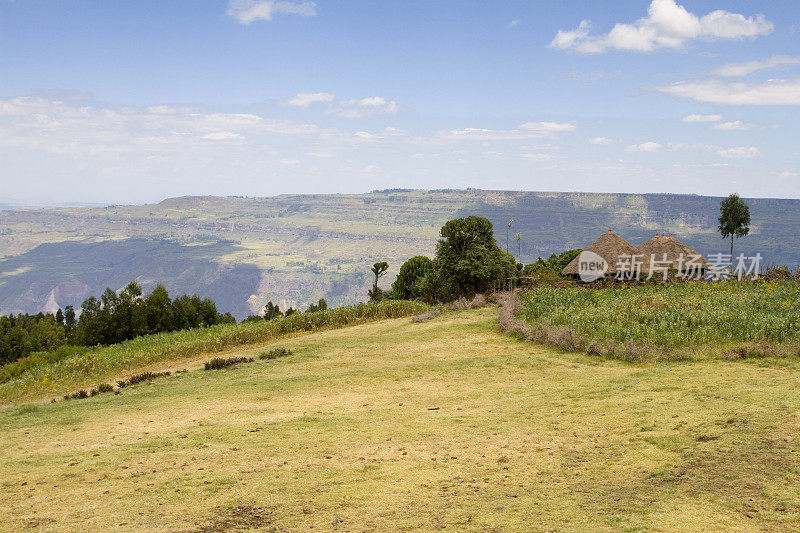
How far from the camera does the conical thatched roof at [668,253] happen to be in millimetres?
46750

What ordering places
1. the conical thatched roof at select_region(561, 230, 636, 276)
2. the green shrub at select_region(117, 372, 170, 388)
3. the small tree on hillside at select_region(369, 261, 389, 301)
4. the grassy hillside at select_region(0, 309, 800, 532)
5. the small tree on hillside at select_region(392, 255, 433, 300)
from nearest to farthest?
the grassy hillside at select_region(0, 309, 800, 532) → the green shrub at select_region(117, 372, 170, 388) → the conical thatched roof at select_region(561, 230, 636, 276) → the small tree on hillside at select_region(369, 261, 389, 301) → the small tree on hillside at select_region(392, 255, 433, 300)

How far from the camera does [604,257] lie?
50.5m

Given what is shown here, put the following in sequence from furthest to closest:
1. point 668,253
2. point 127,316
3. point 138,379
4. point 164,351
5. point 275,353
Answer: point 127,316 → point 668,253 → point 164,351 → point 275,353 → point 138,379

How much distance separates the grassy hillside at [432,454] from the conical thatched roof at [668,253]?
34.5m

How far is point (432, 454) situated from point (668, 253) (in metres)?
45.0

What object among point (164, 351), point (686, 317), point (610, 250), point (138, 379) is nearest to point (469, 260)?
point (610, 250)

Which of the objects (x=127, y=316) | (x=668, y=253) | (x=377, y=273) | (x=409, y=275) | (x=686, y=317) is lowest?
(x=127, y=316)

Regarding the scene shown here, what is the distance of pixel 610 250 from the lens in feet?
165

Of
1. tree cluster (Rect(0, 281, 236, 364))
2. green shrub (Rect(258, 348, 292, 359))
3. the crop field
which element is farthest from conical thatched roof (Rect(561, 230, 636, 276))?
green shrub (Rect(258, 348, 292, 359))

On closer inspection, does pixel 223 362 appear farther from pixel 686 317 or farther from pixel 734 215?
pixel 734 215

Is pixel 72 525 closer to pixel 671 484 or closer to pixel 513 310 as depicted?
pixel 671 484

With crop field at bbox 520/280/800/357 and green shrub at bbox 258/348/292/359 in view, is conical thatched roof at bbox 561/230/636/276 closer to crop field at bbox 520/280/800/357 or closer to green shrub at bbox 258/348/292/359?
crop field at bbox 520/280/800/357

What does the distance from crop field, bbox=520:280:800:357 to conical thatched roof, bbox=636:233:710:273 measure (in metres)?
19.2

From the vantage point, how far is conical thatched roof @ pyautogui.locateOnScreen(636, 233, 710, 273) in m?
46.8
